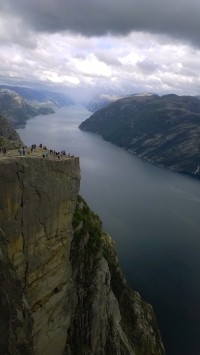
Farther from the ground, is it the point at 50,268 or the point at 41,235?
the point at 41,235

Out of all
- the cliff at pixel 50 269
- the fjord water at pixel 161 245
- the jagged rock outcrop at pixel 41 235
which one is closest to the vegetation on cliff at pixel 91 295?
the cliff at pixel 50 269

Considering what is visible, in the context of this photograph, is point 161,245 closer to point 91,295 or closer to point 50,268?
point 91,295

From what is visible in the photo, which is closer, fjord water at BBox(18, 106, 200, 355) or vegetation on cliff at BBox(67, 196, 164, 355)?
vegetation on cliff at BBox(67, 196, 164, 355)

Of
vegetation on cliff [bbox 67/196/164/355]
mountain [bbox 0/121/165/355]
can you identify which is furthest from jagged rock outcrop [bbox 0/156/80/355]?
vegetation on cliff [bbox 67/196/164/355]

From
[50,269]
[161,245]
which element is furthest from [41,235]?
[161,245]

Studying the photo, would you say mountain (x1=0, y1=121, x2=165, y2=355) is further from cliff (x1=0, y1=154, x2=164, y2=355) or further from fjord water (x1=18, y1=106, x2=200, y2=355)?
fjord water (x1=18, y1=106, x2=200, y2=355)

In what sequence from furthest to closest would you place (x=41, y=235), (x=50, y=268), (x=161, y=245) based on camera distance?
(x=161, y=245)
(x=50, y=268)
(x=41, y=235)

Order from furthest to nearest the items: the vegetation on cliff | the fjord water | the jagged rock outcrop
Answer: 1. the fjord water
2. the vegetation on cliff
3. the jagged rock outcrop
